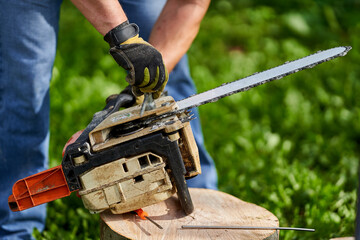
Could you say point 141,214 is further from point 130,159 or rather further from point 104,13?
point 104,13

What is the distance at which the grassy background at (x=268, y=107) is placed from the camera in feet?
8.97

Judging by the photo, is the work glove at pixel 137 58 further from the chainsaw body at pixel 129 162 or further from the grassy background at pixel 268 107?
the grassy background at pixel 268 107

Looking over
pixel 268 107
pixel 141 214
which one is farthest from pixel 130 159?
pixel 268 107

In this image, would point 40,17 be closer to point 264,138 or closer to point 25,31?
point 25,31

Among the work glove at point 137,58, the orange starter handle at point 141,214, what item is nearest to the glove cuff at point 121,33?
the work glove at point 137,58

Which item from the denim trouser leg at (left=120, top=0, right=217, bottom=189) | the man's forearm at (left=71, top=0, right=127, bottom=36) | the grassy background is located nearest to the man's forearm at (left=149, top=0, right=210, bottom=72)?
the denim trouser leg at (left=120, top=0, right=217, bottom=189)

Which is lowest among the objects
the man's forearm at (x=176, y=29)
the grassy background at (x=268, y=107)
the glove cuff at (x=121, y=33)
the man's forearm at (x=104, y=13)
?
the grassy background at (x=268, y=107)

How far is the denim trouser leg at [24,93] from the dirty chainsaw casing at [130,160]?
0.72m

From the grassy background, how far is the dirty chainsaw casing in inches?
34.9

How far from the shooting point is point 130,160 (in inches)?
68.8

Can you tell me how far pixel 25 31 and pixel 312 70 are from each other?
8.89 ft

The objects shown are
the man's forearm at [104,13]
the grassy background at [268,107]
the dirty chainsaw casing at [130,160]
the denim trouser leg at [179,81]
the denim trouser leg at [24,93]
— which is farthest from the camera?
the grassy background at [268,107]

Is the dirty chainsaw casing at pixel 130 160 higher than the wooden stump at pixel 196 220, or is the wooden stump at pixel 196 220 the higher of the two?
the dirty chainsaw casing at pixel 130 160

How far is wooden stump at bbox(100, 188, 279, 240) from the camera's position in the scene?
1823 mm
